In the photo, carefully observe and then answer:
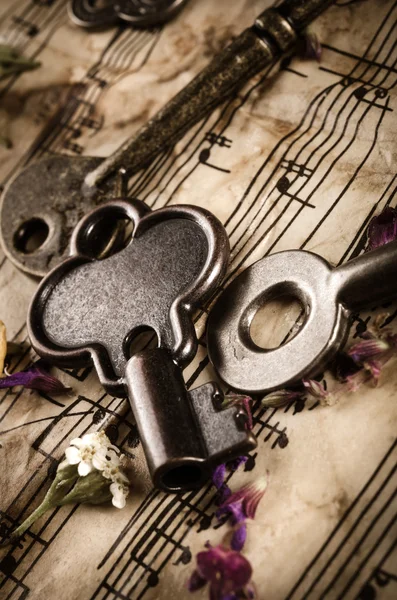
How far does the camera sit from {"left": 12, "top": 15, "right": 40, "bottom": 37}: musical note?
1493mm

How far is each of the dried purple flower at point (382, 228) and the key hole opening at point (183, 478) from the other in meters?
0.42

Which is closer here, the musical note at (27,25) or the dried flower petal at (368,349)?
the dried flower petal at (368,349)

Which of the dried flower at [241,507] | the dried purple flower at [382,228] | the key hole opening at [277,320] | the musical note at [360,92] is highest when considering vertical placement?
the musical note at [360,92]

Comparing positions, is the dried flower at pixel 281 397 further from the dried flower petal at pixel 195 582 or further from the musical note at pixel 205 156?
the musical note at pixel 205 156

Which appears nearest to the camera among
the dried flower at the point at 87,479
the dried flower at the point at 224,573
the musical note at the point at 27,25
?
the dried flower at the point at 224,573

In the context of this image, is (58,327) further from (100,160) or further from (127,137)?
(127,137)

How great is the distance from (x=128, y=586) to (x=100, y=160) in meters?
0.76

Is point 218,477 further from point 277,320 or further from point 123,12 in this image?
point 123,12

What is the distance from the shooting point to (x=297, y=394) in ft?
2.78

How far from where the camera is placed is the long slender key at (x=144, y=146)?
1123 mm

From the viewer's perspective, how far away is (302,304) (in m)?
0.90

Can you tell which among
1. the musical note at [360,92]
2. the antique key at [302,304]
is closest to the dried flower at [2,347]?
the antique key at [302,304]

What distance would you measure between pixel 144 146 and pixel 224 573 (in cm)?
76

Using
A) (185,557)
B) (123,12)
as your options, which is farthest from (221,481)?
(123,12)
